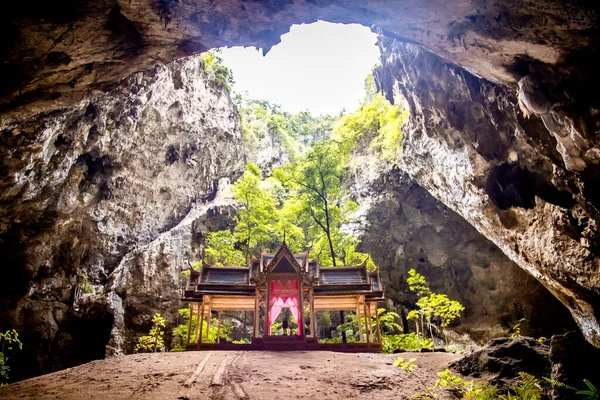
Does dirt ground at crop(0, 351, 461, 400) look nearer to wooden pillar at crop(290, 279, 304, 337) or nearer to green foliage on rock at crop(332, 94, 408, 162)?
wooden pillar at crop(290, 279, 304, 337)

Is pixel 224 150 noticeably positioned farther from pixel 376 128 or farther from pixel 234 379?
pixel 234 379

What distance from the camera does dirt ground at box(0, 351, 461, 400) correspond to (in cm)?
605

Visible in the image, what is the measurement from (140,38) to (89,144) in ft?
28.2

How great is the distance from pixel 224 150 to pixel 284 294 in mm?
18778

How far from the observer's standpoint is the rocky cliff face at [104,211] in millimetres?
13780

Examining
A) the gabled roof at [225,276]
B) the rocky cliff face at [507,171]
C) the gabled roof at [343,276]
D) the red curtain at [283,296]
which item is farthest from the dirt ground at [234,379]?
the rocky cliff face at [507,171]

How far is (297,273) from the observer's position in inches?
462

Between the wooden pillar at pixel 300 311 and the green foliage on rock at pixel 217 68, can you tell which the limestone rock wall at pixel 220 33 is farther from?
the green foliage on rock at pixel 217 68

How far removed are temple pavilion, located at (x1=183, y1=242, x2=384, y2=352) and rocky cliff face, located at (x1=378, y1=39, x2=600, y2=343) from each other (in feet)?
18.9

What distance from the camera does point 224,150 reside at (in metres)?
28.0

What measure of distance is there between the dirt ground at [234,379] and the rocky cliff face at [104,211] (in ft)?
26.2

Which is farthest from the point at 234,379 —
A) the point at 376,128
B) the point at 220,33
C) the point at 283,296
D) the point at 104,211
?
the point at 376,128

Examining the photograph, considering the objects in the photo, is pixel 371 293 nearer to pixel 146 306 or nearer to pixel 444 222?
pixel 444 222

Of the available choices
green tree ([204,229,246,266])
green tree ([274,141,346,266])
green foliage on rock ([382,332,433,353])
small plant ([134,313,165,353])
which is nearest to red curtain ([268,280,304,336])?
green foliage on rock ([382,332,433,353])
